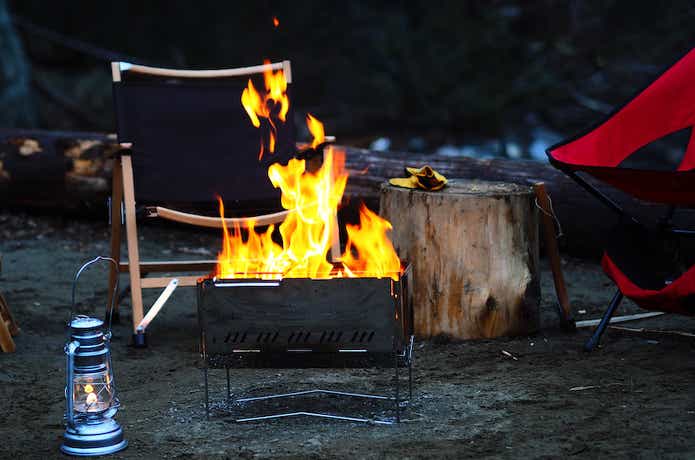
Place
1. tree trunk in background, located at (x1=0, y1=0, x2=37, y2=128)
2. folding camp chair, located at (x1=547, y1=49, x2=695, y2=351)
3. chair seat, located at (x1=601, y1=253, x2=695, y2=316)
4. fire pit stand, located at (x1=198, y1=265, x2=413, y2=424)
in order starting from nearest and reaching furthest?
fire pit stand, located at (x1=198, y1=265, x2=413, y2=424) < chair seat, located at (x1=601, y1=253, x2=695, y2=316) < folding camp chair, located at (x1=547, y1=49, x2=695, y2=351) < tree trunk in background, located at (x1=0, y1=0, x2=37, y2=128)

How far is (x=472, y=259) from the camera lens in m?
3.30

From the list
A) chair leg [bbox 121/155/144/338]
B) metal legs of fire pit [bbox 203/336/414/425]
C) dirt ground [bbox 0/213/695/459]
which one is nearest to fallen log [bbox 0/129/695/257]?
dirt ground [bbox 0/213/695/459]

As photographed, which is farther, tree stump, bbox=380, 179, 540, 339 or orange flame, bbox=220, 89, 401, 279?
tree stump, bbox=380, 179, 540, 339

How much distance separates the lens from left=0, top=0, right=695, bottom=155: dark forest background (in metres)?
7.04

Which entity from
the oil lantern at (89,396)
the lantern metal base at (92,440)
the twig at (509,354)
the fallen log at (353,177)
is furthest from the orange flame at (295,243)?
the fallen log at (353,177)

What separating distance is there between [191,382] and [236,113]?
1.27m

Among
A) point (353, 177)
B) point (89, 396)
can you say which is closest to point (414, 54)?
point (353, 177)

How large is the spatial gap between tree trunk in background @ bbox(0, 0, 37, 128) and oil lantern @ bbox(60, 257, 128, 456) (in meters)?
5.54

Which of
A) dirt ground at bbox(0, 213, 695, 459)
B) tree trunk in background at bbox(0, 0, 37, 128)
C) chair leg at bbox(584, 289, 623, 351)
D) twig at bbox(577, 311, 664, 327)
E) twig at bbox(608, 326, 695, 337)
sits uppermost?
tree trunk in background at bbox(0, 0, 37, 128)

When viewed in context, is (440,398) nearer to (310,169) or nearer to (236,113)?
(236,113)

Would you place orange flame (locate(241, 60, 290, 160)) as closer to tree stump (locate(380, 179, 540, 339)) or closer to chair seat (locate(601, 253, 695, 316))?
tree stump (locate(380, 179, 540, 339))

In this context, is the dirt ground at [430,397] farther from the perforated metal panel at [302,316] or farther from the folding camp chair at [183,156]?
the folding camp chair at [183,156]

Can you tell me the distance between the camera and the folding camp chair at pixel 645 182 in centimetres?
299

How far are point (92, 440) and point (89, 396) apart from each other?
0.37 feet
